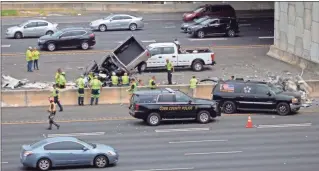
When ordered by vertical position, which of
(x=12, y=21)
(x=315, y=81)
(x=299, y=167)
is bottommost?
(x=299, y=167)

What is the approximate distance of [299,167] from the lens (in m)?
28.1

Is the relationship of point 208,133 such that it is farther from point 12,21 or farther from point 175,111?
point 12,21

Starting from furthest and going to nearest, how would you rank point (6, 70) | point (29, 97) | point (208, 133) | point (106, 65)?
point (6, 70) < point (106, 65) < point (29, 97) < point (208, 133)

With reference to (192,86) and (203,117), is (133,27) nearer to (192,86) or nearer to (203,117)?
(192,86)

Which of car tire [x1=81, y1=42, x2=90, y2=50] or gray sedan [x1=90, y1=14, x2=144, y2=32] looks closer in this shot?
car tire [x1=81, y1=42, x2=90, y2=50]

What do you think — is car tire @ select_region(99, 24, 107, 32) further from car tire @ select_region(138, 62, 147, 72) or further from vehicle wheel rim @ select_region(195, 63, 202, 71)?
vehicle wheel rim @ select_region(195, 63, 202, 71)

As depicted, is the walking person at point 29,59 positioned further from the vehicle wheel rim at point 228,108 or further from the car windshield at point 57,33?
the vehicle wheel rim at point 228,108

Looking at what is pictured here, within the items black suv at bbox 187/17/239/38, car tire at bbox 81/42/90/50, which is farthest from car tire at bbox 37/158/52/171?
black suv at bbox 187/17/239/38

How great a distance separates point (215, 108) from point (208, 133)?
2.22 meters

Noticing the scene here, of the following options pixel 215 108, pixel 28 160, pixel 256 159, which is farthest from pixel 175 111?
pixel 28 160

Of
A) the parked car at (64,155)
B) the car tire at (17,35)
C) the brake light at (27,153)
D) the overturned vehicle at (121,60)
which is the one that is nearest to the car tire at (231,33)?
the car tire at (17,35)

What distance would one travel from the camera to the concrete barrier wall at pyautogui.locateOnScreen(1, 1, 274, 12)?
6906 centimetres

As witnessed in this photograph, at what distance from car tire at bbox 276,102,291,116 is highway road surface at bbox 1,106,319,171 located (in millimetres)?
426

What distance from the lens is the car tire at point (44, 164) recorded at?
28.1 metres
